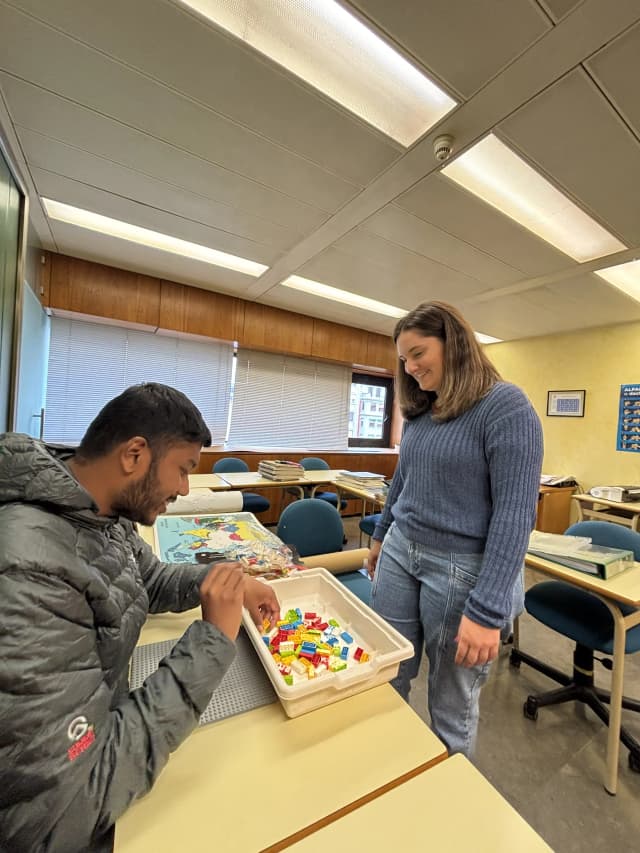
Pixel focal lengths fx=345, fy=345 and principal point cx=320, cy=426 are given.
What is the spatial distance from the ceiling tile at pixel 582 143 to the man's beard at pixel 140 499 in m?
1.94

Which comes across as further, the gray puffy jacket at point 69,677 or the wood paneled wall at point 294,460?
the wood paneled wall at point 294,460

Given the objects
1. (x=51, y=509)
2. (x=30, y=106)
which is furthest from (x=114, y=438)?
(x=30, y=106)

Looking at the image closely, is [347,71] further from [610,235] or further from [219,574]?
[610,235]

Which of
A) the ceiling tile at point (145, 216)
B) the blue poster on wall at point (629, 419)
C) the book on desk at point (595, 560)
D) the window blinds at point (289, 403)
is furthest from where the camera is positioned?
the window blinds at point (289, 403)

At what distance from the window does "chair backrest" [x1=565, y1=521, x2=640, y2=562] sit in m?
3.73

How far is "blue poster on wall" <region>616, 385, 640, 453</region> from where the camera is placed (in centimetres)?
378

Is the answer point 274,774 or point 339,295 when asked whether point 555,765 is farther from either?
point 339,295

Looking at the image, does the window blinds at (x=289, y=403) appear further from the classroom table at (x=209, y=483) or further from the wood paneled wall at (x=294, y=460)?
the classroom table at (x=209, y=483)

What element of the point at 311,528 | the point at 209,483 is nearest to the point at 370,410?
the point at 209,483

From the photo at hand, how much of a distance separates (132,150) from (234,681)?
2372 mm

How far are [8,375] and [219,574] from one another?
2.36m

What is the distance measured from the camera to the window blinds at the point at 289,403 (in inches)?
179

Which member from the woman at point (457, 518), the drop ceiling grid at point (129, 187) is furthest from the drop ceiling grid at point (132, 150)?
the woman at point (457, 518)

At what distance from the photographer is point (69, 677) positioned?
468 millimetres
